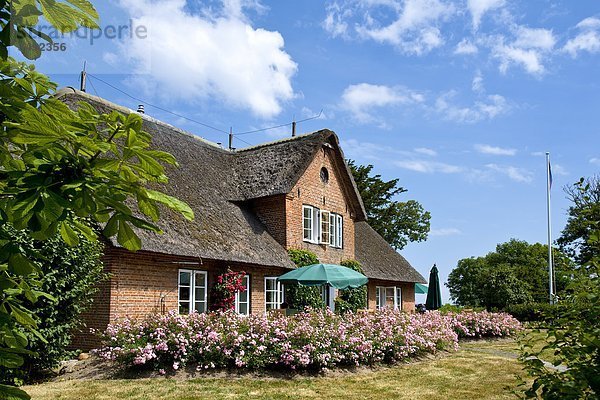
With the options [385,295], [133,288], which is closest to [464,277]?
[385,295]

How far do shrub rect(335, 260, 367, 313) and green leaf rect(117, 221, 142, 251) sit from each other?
67.0 feet

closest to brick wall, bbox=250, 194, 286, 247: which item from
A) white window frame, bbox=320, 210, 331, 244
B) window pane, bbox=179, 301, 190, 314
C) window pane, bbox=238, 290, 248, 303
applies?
white window frame, bbox=320, 210, 331, 244

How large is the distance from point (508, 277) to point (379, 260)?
31.9ft

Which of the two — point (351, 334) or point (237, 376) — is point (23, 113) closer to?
point (237, 376)

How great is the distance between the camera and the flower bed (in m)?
12.2

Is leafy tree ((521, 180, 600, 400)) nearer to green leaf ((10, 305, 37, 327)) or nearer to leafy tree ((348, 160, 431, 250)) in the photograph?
green leaf ((10, 305, 37, 327))

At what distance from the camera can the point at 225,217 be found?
63.7ft

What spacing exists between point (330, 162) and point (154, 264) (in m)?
10.9

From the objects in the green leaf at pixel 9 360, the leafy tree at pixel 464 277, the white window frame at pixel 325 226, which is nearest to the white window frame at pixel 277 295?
the white window frame at pixel 325 226

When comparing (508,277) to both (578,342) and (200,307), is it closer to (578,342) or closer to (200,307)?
(200,307)

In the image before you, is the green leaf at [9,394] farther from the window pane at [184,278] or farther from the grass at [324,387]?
the window pane at [184,278]

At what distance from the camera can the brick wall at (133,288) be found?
1416 centimetres

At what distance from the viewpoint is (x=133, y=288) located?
1473 centimetres

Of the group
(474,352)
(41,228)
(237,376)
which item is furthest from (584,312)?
(474,352)
